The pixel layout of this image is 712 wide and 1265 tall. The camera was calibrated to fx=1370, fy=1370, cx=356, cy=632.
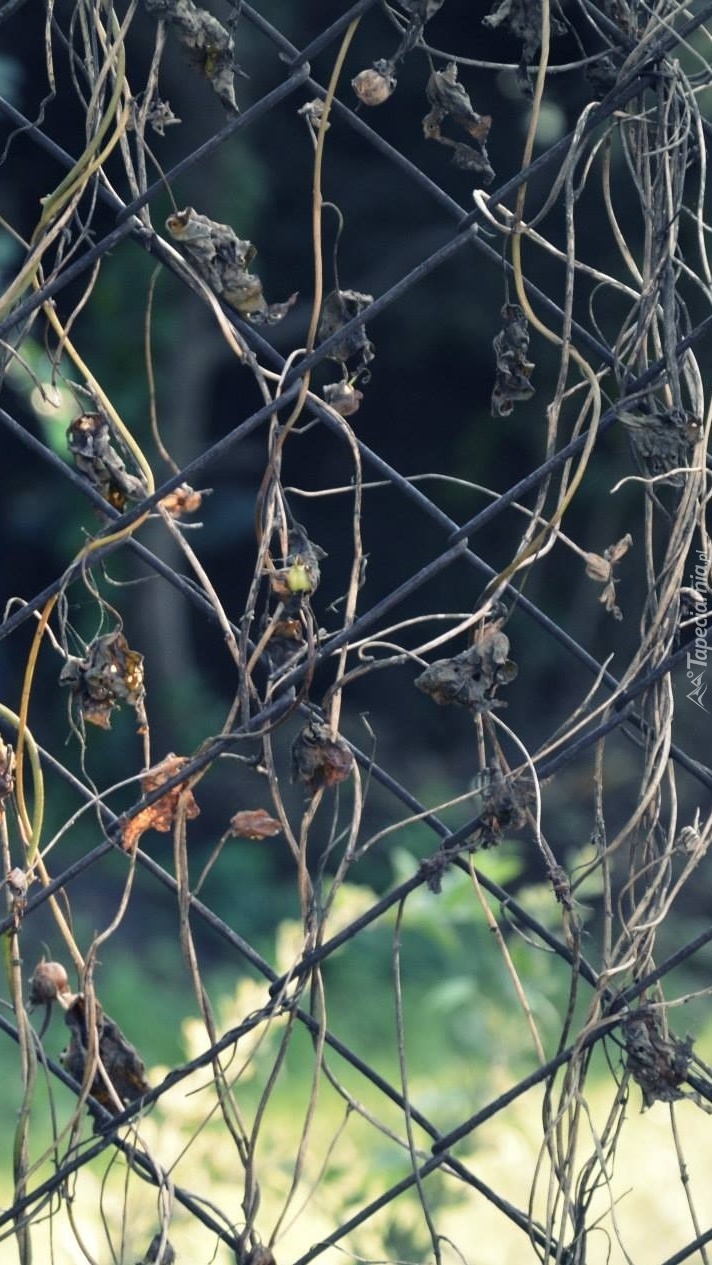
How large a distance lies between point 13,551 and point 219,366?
Result: 3.39ft

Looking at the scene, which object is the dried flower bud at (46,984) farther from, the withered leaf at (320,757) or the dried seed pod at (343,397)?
the dried seed pod at (343,397)

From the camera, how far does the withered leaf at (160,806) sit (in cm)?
107

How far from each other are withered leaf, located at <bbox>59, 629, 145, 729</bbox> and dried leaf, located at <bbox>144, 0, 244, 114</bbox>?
0.41m

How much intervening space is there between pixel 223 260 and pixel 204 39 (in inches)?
6.2

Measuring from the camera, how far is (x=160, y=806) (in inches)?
42.8

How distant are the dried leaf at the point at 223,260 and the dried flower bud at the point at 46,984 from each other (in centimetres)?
53

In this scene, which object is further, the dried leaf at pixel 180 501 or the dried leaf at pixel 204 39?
the dried leaf at pixel 180 501

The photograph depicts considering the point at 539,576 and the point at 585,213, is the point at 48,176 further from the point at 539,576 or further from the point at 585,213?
the point at 539,576

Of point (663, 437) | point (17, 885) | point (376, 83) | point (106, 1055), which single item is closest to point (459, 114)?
point (376, 83)

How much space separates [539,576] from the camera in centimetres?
491

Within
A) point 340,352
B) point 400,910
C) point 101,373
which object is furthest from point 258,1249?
point 101,373

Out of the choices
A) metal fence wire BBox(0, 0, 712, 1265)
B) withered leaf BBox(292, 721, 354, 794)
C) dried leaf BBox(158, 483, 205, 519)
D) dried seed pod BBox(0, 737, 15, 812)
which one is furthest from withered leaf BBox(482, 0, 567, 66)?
dried seed pod BBox(0, 737, 15, 812)

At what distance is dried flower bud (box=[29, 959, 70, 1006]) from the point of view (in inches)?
42.8

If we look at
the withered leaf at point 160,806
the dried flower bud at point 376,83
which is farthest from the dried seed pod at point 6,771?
the dried flower bud at point 376,83
